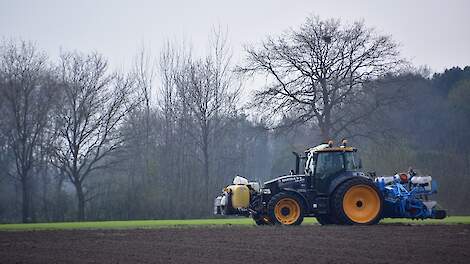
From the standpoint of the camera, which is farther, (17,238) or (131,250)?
(17,238)

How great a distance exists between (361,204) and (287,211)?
7.71 ft

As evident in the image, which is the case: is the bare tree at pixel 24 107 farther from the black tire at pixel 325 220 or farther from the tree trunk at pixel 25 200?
the black tire at pixel 325 220

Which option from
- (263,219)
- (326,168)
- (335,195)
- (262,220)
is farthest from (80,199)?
(335,195)

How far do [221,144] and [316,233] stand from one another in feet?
109

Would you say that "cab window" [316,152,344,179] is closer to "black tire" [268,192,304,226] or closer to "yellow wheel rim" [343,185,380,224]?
"yellow wheel rim" [343,185,380,224]

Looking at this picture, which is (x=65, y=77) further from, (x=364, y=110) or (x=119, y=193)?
(x=364, y=110)

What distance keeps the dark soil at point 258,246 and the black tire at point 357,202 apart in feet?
3.39

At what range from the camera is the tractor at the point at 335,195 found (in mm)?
20734

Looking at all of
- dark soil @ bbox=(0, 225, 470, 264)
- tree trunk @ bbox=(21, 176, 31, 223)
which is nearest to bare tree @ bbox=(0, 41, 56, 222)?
tree trunk @ bbox=(21, 176, 31, 223)

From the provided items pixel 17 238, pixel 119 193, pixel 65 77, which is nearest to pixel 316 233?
pixel 17 238

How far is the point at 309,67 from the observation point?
38562mm

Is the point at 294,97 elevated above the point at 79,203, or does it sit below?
above

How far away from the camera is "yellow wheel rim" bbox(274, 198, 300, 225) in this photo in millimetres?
21297

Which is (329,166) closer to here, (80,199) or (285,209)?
(285,209)
